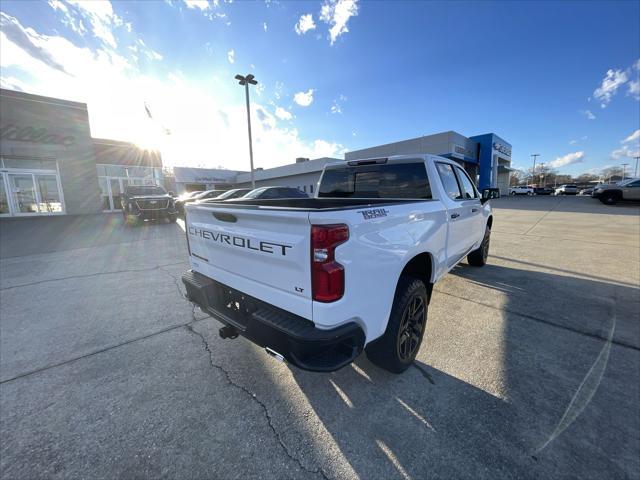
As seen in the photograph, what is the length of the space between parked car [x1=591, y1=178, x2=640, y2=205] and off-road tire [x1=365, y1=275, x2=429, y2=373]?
85.2ft

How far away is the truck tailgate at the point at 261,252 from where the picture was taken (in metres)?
1.70

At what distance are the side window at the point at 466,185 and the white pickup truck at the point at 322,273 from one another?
4.11ft

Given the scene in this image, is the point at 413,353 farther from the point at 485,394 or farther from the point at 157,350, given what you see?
the point at 157,350

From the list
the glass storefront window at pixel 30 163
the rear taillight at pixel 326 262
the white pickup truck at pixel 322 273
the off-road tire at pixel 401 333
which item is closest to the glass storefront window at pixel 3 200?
the glass storefront window at pixel 30 163

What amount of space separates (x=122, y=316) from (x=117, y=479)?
2.60 m

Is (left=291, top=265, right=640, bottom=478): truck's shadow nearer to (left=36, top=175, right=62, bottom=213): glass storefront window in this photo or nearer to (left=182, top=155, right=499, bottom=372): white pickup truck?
(left=182, top=155, right=499, bottom=372): white pickup truck

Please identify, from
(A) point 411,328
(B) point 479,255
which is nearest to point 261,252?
(A) point 411,328

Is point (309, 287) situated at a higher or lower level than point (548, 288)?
higher

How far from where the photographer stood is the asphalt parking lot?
1688mm

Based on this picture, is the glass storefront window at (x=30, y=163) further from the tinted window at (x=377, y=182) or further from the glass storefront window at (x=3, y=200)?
the tinted window at (x=377, y=182)

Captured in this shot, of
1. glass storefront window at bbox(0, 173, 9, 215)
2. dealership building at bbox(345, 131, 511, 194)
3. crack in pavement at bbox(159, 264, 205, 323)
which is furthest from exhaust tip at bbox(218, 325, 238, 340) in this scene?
dealership building at bbox(345, 131, 511, 194)

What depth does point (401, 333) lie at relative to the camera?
7.58 ft

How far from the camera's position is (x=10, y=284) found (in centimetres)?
498

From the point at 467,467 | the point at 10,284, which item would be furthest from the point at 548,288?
the point at 10,284
